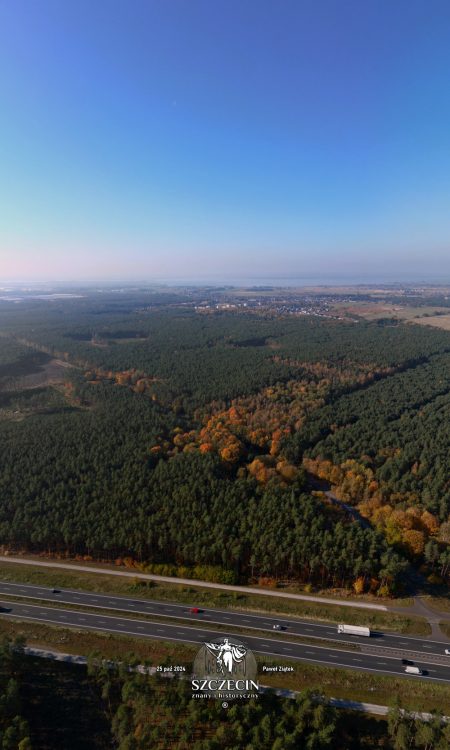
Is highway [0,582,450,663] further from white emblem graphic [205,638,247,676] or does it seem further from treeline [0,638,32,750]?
treeline [0,638,32,750]

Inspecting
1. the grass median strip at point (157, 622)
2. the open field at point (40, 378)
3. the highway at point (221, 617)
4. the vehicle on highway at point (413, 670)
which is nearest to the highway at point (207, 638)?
the grass median strip at point (157, 622)

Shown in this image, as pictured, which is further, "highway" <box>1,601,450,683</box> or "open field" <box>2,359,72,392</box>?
"open field" <box>2,359,72,392</box>

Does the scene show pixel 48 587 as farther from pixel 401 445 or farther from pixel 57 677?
pixel 401 445

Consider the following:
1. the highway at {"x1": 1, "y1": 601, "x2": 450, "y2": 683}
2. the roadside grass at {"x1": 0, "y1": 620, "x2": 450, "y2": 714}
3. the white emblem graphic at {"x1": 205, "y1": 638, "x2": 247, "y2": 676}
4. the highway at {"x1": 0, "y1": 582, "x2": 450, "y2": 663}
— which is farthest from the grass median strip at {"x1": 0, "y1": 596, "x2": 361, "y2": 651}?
the white emblem graphic at {"x1": 205, "y1": 638, "x2": 247, "y2": 676}

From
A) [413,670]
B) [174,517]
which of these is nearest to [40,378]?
[174,517]

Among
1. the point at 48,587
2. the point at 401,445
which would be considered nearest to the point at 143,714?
the point at 48,587

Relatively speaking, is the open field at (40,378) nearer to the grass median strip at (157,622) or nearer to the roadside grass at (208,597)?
the roadside grass at (208,597)

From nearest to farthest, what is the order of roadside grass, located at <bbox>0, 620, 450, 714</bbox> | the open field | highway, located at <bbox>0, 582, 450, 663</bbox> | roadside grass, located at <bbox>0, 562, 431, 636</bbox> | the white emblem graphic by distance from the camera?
roadside grass, located at <bbox>0, 620, 450, 714</bbox> → the white emblem graphic → highway, located at <bbox>0, 582, 450, 663</bbox> → roadside grass, located at <bbox>0, 562, 431, 636</bbox> → the open field
